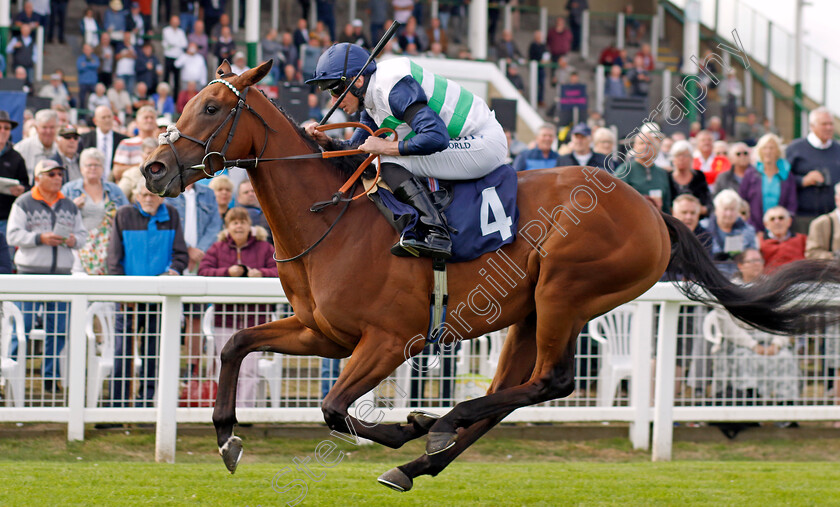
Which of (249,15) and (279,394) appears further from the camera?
(249,15)

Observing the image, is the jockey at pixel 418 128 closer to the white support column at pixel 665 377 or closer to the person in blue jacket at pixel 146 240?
the white support column at pixel 665 377

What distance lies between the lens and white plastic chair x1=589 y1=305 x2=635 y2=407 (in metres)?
6.19

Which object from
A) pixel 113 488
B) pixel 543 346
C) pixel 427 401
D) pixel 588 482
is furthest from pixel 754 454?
pixel 113 488

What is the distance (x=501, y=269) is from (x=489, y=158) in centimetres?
47

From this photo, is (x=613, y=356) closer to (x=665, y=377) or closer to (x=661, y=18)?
(x=665, y=377)

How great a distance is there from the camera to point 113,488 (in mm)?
4547

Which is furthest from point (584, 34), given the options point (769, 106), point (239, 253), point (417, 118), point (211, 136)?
point (211, 136)

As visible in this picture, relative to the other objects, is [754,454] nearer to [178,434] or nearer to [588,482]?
[588,482]

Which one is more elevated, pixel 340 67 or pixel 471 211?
pixel 340 67

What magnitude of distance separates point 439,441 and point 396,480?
238mm

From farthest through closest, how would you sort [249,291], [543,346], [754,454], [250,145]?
[754,454], [249,291], [543,346], [250,145]

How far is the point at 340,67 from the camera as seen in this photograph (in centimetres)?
408

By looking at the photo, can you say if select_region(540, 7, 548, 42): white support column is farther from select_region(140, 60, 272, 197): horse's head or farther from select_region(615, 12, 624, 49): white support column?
select_region(140, 60, 272, 197): horse's head

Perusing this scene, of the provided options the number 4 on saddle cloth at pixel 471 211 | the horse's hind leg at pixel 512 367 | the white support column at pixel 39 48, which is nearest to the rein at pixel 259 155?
the number 4 on saddle cloth at pixel 471 211
